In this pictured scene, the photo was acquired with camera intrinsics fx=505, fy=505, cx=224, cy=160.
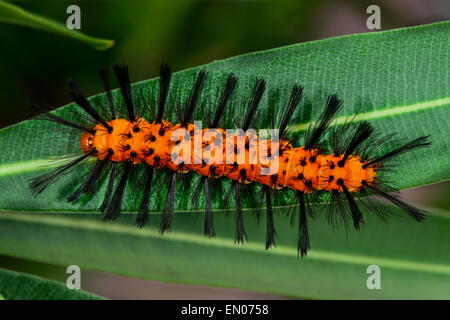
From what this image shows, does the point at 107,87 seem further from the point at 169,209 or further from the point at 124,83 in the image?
the point at 169,209

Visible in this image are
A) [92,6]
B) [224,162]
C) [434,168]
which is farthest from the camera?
[92,6]

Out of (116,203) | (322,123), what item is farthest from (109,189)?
(322,123)

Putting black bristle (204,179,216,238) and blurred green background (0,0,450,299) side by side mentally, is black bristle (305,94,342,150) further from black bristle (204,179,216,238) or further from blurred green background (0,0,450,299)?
blurred green background (0,0,450,299)

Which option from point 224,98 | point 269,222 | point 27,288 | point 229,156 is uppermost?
point 224,98

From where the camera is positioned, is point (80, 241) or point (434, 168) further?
point (80, 241)
